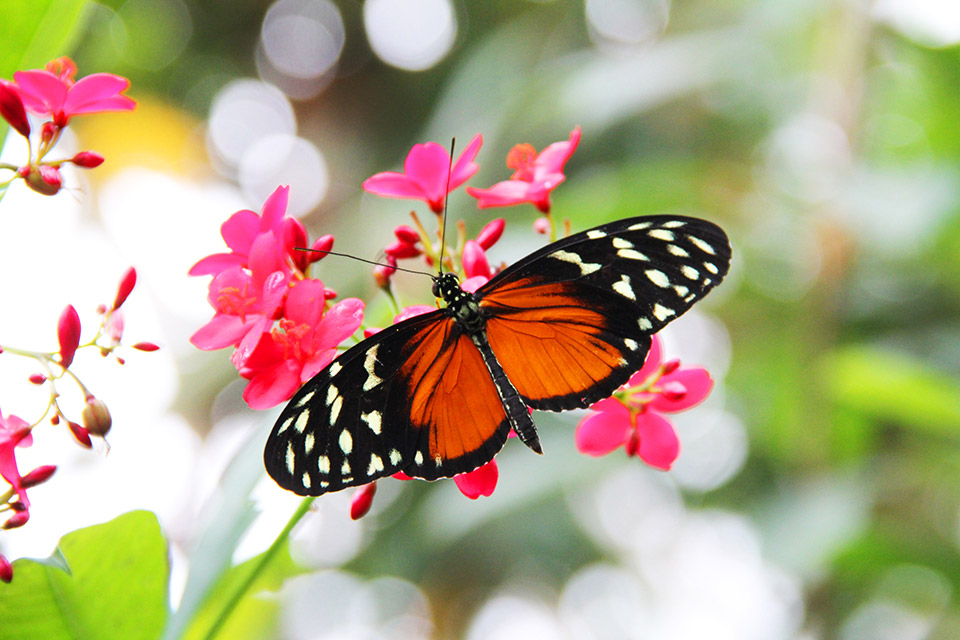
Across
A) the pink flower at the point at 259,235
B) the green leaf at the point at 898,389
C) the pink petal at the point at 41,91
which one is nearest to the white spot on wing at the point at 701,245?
the pink flower at the point at 259,235

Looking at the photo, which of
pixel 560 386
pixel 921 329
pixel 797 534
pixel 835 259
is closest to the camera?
pixel 560 386

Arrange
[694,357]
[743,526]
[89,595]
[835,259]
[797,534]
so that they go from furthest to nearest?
1. [694,357]
2. [743,526]
3. [835,259]
4. [797,534]
5. [89,595]

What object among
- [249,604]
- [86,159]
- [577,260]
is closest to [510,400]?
[577,260]

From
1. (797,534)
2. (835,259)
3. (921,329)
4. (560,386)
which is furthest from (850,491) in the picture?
(560,386)

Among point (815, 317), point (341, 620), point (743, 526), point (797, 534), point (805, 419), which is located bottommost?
point (341, 620)

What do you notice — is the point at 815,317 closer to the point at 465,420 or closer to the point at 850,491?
the point at 850,491

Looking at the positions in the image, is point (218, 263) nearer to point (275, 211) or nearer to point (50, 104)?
point (275, 211)

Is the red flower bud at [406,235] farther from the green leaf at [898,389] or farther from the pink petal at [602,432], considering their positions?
the green leaf at [898,389]
